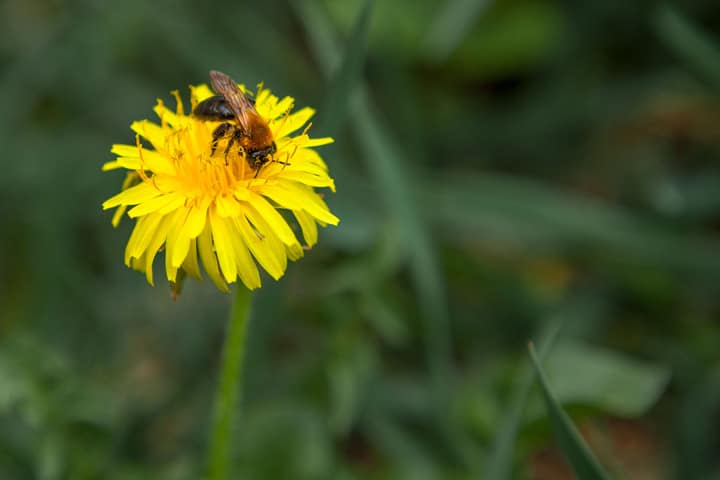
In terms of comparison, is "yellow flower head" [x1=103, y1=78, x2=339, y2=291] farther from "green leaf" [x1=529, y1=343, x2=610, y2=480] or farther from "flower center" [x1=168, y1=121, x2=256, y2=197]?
"green leaf" [x1=529, y1=343, x2=610, y2=480]

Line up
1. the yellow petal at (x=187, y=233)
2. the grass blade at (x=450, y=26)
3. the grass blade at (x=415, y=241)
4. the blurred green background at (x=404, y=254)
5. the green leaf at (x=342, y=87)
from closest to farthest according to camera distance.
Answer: the yellow petal at (x=187, y=233) → the green leaf at (x=342, y=87) → the blurred green background at (x=404, y=254) → the grass blade at (x=415, y=241) → the grass blade at (x=450, y=26)

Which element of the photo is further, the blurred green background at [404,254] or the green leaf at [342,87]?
the blurred green background at [404,254]

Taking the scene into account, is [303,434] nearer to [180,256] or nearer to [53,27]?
[180,256]

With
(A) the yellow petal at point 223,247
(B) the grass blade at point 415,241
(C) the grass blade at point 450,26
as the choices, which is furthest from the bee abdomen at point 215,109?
(C) the grass blade at point 450,26

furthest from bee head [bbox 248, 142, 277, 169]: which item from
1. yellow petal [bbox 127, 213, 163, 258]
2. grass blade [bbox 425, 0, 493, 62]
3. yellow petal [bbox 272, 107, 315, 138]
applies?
grass blade [bbox 425, 0, 493, 62]

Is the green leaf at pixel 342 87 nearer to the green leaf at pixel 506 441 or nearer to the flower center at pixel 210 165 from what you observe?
the flower center at pixel 210 165

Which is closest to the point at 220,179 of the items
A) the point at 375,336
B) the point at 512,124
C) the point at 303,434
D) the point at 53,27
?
the point at 303,434
